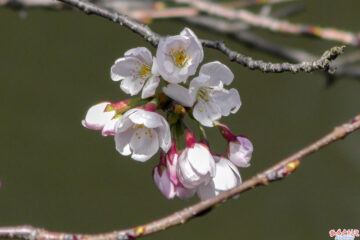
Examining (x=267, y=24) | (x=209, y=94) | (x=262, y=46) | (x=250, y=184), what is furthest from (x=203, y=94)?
(x=262, y=46)

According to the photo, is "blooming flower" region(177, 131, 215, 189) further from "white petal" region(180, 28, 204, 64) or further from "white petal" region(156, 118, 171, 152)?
"white petal" region(180, 28, 204, 64)

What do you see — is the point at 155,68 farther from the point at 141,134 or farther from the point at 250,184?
the point at 250,184

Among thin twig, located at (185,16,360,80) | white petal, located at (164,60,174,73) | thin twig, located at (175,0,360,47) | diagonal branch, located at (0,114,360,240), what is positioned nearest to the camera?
diagonal branch, located at (0,114,360,240)

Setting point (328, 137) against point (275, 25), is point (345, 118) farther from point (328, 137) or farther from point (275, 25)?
point (328, 137)

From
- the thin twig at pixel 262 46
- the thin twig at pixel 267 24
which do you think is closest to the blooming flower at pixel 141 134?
the thin twig at pixel 267 24

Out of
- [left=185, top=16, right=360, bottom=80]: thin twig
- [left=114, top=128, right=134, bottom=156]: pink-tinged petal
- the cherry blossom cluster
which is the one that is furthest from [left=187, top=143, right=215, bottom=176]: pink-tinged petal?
[left=185, top=16, right=360, bottom=80]: thin twig

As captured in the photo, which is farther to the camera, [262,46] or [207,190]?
[262,46]

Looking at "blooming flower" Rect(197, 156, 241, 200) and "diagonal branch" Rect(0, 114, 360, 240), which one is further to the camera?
"blooming flower" Rect(197, 156, 241, 200)
